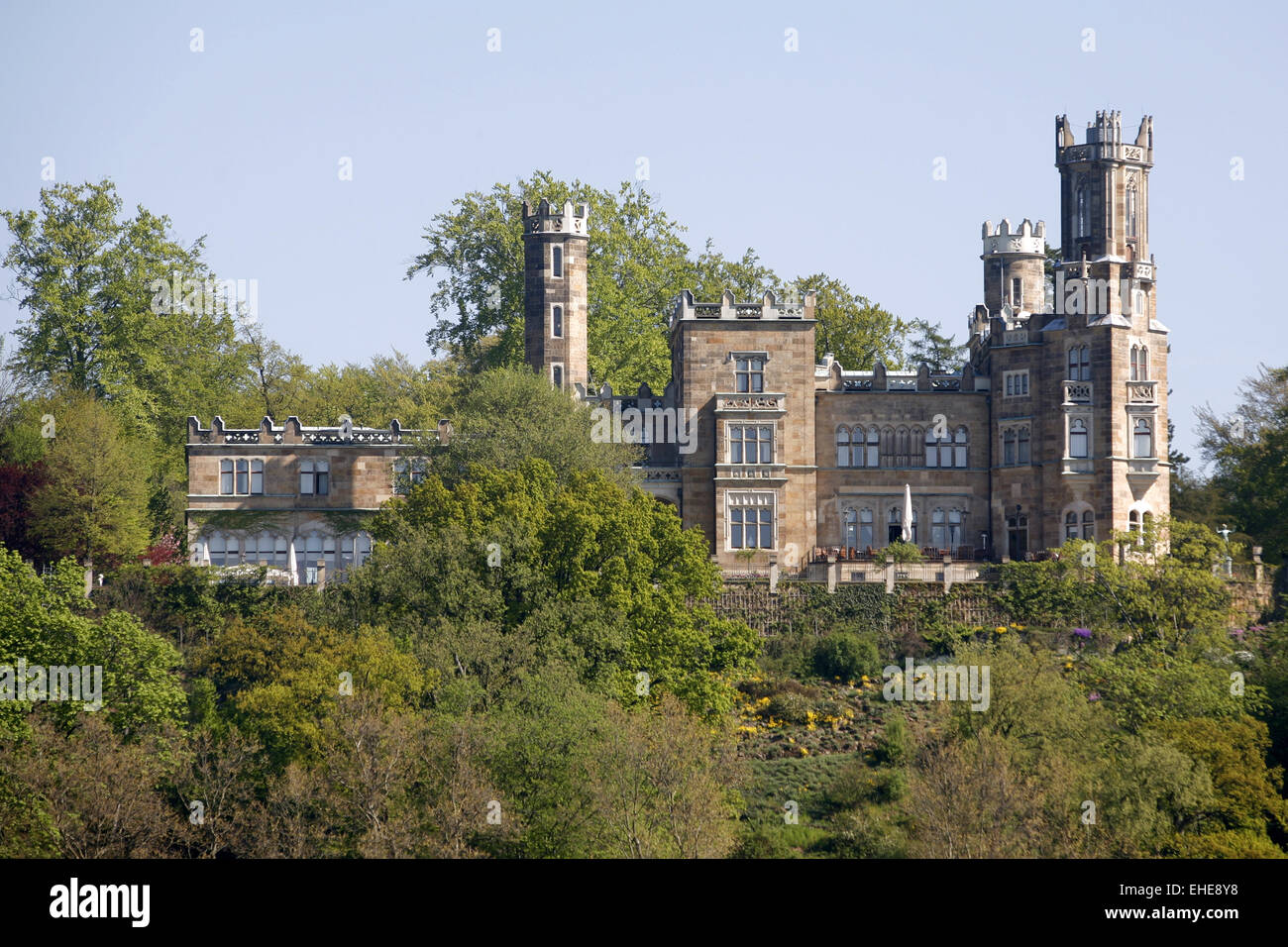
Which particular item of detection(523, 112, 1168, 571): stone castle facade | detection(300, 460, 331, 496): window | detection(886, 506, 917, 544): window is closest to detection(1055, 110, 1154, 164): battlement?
detection(523, 112, 1168, 571): stone castle facade

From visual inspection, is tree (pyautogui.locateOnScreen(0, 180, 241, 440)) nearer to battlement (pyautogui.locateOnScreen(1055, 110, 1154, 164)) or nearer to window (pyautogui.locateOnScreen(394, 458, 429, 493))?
window (pyautogui.locateOnScreen(394, 458, 429, 493))

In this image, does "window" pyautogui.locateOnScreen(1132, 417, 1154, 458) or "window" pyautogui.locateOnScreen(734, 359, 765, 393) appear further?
"window" pyautogui.locateOnScreen(734, 359, 765, 393)

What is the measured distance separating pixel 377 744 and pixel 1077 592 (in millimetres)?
24827

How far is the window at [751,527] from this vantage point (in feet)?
245

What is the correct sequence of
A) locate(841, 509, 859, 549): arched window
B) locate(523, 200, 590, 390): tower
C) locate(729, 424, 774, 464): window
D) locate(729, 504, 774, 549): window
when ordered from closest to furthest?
locate(729, 504, 774, 549): window < locate(729, 424, 774, 464): window < locate(841, 509, 859, 549): arched window < locate(523, 200, 590, 390): tower

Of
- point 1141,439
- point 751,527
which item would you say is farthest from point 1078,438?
point 751,527

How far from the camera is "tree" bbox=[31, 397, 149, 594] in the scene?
7162 cm

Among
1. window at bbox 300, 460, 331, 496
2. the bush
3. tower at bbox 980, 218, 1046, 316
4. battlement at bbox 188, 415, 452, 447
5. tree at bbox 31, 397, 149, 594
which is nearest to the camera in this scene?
the bush

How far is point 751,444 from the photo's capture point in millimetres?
Answer: 75312

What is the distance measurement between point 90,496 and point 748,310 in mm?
22962

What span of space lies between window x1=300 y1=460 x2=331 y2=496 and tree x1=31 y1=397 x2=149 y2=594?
5866mm
